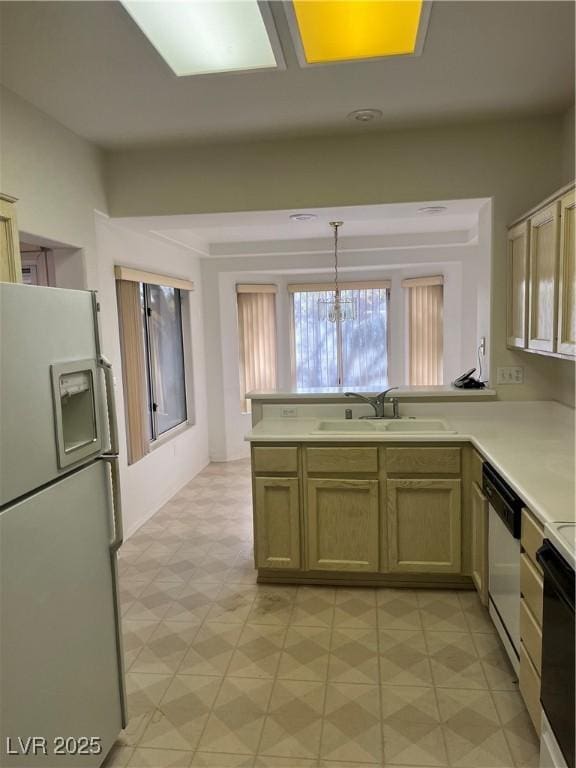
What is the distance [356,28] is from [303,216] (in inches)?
63.2

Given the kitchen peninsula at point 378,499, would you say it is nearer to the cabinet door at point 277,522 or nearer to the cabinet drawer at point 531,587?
the cabinet door at point 277,522

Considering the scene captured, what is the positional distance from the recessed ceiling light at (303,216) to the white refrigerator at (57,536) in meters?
2.03

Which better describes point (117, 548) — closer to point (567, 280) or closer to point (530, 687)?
point (530, 687)

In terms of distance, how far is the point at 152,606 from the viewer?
2984mm

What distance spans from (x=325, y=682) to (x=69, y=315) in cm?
185

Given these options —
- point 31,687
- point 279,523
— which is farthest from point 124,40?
point 279,523

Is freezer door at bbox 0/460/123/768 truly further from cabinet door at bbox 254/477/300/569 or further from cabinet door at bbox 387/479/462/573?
cabinet door at bbox 387/479/462/573

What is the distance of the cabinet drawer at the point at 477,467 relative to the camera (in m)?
2.67

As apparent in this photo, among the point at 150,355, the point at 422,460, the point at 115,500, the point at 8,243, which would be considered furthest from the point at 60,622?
the point at 150,355

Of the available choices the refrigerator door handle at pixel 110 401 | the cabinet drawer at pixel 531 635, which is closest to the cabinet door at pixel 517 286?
the cabinet drawer at pixel 531 635

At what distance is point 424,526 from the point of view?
2.97m

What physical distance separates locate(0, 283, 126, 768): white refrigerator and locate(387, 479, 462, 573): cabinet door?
1.61 meters

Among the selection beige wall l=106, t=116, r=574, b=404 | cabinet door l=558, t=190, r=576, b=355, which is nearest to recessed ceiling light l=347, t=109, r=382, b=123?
beige wall l=106, t=116, r=574, b=404

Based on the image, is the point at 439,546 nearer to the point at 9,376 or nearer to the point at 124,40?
the point at 9,376
